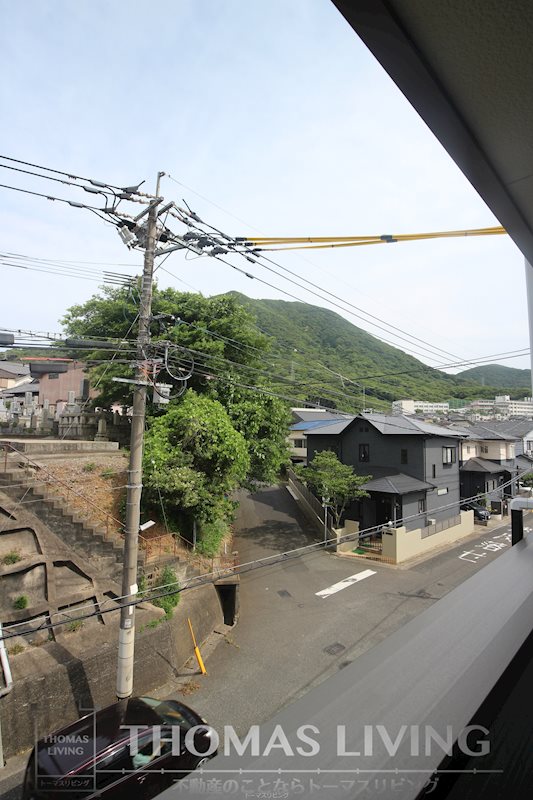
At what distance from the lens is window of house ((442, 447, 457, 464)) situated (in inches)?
619

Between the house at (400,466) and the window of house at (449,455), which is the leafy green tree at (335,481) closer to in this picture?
the house at (400,466)

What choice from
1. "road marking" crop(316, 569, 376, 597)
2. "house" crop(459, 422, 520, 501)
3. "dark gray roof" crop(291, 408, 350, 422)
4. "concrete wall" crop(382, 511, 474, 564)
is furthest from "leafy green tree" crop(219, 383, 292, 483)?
"dark gray roof" crop(291, 408, 350, 422)

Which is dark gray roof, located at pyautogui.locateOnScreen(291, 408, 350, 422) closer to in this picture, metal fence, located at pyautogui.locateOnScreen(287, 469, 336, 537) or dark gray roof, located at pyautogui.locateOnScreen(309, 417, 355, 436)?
metal fence, located at pyautogui.locateOnScreen(287, 469, 336, 537)

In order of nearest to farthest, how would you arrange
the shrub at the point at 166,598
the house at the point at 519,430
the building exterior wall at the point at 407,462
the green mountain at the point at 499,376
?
the shrub at the point at 166,598
the building exterior wall at the point at 407,462
the house at the point at 519,430
the green mountain at the point at 499,376

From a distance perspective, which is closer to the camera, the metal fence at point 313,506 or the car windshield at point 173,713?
the car windshield at point 173,713

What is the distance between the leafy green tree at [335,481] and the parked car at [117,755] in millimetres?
9115

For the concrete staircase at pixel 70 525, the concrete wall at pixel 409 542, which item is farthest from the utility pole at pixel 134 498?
the concrete wall at pixel 409 542

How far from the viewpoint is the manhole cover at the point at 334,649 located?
23.8ft

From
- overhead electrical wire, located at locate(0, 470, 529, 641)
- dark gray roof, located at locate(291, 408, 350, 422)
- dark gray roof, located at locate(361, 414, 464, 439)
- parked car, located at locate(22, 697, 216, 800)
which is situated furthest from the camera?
dark gray roof, located at locate(291, 408, 350, 422)

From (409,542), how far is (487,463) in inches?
393

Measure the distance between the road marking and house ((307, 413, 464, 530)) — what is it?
3.12 metres

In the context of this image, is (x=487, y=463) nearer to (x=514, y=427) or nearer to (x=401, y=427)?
(x=514, y=427)

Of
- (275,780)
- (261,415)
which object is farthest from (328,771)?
(261,415)

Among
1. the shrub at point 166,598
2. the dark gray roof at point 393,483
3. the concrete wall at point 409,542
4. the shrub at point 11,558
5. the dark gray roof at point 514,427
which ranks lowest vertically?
the concrete wall at point 409,542
